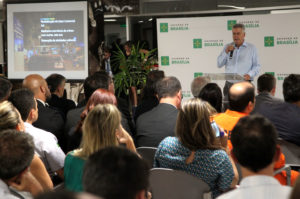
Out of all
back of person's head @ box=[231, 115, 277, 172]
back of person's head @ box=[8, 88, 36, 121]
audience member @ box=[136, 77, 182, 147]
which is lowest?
audience member @ box=[136, 77, 182, 147]

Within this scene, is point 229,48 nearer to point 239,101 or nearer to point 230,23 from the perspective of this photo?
point 230,23

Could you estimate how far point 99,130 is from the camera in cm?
242

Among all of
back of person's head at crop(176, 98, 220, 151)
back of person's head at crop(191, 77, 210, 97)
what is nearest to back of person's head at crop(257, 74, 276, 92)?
back of person's head at crop(191, 77, 210, 97)

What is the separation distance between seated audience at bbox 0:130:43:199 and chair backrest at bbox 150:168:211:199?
28.7 inches

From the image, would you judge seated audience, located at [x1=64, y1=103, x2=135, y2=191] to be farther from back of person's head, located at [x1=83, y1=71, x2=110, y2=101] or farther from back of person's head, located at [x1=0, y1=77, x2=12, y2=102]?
back of person's head, located at [x1=83, y1=71, x2=110, y2=101]

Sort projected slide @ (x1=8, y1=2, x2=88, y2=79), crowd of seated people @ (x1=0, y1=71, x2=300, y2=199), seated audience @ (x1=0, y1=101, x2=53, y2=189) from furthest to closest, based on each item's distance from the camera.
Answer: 1. projected slide @ (x1=8, y1=2, x2=88, y2=79)
2. seated audience @ (x1=0, y1=101, x2=53, y2=189)
3. crowd of seated people @ (x1=0, y1=71, x2=300, y2=199)

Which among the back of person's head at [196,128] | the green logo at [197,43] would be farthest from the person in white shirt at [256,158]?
the green logo at [197,43]

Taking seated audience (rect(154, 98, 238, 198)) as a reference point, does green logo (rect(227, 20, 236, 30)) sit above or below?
above

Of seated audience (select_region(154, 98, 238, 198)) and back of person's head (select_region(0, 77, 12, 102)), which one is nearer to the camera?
seated audience (select_region(154, 98, 238, 198))

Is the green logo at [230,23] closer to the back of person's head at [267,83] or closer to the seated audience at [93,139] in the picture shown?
the back of person's head at [267,83]

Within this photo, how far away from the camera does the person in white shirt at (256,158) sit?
5.03ft

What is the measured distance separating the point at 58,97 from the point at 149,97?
1.08m

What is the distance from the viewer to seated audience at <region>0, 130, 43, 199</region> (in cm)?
192

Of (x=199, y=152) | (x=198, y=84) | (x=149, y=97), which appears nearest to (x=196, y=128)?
(x=199, y=152)
